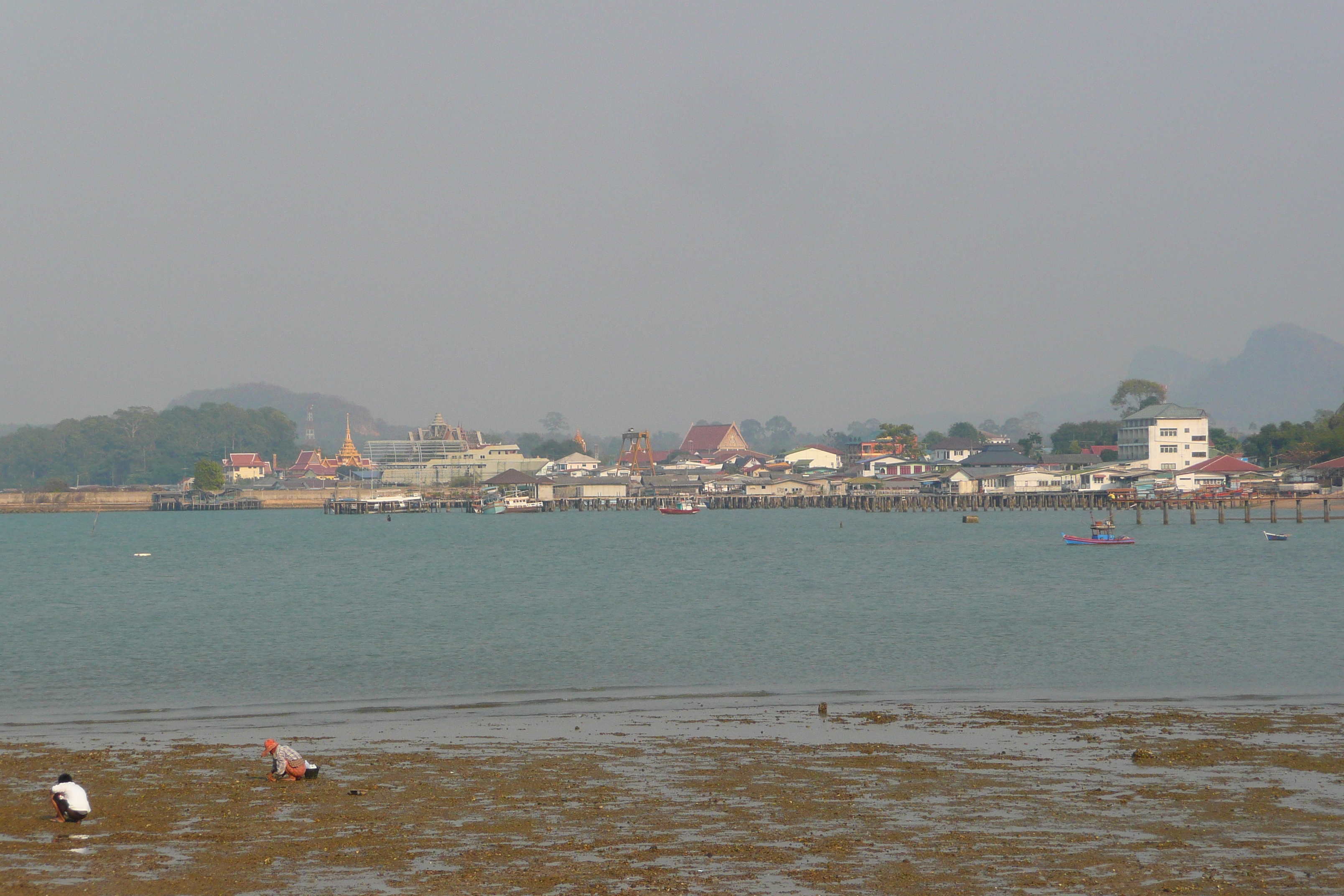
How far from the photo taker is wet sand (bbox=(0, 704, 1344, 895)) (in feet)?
35.2

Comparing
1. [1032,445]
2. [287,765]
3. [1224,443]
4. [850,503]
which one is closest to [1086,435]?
[1032,445]

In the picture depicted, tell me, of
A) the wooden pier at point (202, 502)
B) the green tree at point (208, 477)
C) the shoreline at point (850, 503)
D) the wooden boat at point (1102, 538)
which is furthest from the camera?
the wooden pier at point (202, 502)

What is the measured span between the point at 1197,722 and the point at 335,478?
6963 inches

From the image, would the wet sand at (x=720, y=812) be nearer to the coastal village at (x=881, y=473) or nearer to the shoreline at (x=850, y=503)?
the shoreline at (x=850, y=503)

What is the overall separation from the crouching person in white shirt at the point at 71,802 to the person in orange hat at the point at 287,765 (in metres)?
2.31

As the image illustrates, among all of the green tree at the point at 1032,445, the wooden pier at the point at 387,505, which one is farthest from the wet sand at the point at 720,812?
the green tree at the point at 1032,445

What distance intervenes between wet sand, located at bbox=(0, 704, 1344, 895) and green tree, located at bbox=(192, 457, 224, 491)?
6290 inches

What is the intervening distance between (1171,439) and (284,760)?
120491 millimetres

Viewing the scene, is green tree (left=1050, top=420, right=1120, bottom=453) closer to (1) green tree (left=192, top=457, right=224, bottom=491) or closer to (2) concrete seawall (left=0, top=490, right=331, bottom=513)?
(2) concrete seawall (left=0, top=490, right=331, bottom=513)

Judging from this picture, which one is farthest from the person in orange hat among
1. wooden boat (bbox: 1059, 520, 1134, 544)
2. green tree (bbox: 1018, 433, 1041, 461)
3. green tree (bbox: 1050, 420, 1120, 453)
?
green tree (bbox: 1050, 420, 1120, 453)

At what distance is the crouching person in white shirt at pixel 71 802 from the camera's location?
41.1 feet

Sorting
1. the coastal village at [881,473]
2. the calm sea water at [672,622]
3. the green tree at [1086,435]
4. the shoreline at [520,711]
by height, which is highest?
the green tree at [1086,435]

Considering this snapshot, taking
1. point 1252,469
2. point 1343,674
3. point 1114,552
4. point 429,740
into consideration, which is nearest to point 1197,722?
point 1343,674

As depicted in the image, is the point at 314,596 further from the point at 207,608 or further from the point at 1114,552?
the point at 1114,552
